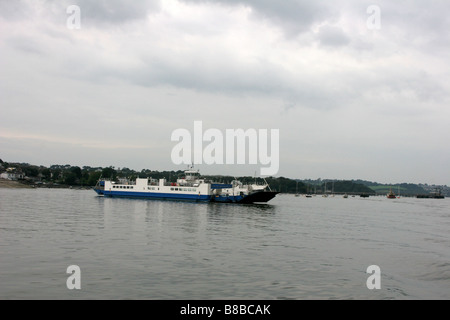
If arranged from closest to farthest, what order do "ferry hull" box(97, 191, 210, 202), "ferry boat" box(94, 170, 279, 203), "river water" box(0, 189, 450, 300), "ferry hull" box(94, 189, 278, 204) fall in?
"river water" box(0, 189, 450, 300)
"ferry hull" box(94, 189, 278, 204)
"ferry boat" box(94, 170, 279, 203)
"ferry hull" box(97, 191, 210, 202)

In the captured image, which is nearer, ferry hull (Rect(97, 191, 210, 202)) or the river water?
the river water

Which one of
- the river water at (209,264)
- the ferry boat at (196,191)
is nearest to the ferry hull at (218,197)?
the ferry boat at (196,191)

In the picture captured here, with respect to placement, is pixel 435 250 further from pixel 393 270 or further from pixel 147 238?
pixel 147 238

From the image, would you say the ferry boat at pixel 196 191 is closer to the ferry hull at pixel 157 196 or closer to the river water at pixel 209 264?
the ferry hull at pixel 157 196

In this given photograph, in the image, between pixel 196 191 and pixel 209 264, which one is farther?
pixel 196 191

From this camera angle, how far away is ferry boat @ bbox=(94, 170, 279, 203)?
100 m

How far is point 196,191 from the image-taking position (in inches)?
4011

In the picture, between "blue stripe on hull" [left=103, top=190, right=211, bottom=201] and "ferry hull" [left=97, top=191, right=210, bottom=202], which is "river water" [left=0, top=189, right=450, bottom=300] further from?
"blue stripe on hull" [left=103, top=190, right=211, bottom=201]

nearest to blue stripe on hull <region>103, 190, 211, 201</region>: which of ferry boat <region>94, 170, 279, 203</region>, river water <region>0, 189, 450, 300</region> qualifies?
ferry boat <region>94, 170, 279, 203</region>

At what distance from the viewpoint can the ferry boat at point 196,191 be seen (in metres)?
100

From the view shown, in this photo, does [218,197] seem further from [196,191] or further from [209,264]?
[209,264]

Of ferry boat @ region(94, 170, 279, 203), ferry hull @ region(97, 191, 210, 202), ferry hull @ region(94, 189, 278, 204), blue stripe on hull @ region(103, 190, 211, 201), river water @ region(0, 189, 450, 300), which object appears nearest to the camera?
river water @ region(0, 189, 450, 300)

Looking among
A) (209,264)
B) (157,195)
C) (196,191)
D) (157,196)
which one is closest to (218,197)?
(196,191)

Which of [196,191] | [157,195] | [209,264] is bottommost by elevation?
[209,264]
